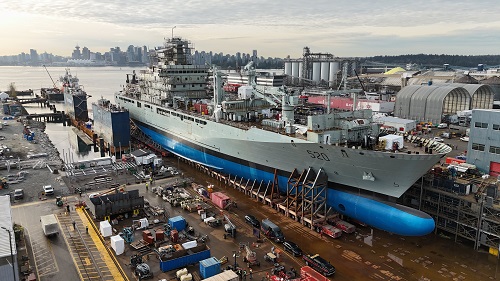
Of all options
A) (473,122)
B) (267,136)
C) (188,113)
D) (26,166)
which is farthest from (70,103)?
(473,122)

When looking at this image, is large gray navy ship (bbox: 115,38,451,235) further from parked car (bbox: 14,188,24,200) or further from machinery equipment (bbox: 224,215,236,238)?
parked car (bbox: 14,188,24,200)

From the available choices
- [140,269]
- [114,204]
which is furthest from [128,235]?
[140,269]

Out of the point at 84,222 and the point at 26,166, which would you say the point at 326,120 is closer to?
the point at 84,222

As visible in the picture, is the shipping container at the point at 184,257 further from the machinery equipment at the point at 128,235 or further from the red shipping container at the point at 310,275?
the red shipping container at the point at 310,275

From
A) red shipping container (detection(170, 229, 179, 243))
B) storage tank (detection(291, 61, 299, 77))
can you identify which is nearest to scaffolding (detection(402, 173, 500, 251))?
red shipping container (detection(170, 229, 179, 243))

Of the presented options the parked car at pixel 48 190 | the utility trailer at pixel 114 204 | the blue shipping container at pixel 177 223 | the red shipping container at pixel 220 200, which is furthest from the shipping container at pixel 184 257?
the parked car at pixel 48 190

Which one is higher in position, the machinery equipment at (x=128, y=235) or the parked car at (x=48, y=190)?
the parked car at (x=48, y=190)

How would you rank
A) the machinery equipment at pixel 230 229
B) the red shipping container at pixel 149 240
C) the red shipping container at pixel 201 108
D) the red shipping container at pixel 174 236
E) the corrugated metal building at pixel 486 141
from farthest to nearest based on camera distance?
the red shipping container at pixel 201 108
the corrugated metal building at pixel 486 141
the machinery equipment at pixel 230 229
the red shipping container at pixel 174 236
the red shipping container at pixel 149 240

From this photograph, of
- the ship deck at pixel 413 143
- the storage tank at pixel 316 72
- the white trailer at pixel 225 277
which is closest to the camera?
the white trailer at pixel 225 277
